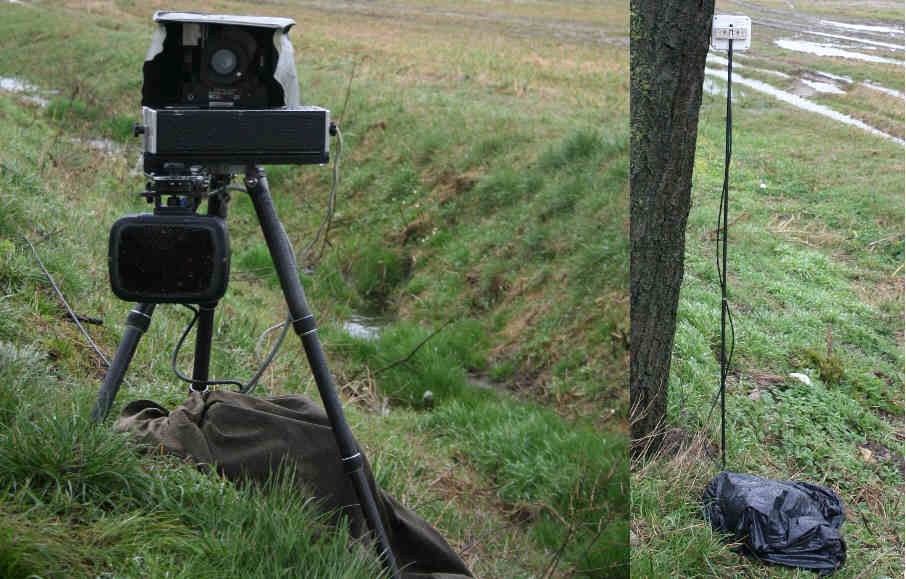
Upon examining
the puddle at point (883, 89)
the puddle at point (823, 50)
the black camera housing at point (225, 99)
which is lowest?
the black camera housing at point (225, 99)

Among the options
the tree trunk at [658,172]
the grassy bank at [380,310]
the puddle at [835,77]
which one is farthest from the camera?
the puddle at [835,77]

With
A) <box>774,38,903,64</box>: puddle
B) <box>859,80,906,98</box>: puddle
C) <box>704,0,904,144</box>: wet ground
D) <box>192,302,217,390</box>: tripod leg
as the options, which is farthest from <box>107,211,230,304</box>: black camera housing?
<box>859,80,906,98</box>: puddle

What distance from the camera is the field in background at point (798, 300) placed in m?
2.54

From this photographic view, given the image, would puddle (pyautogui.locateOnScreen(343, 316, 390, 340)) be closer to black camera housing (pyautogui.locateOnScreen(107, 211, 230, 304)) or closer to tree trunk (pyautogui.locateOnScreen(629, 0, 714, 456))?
tree trunk (pyautogui.locateOnScreen(629, 0, 714, 456))

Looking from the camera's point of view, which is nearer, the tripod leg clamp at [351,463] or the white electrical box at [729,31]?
the tripod leg clamp at [351,463]

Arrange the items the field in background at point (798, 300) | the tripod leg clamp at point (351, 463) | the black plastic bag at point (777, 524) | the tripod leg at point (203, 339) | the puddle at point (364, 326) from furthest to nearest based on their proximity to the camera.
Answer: the puddle at point (364, 326), the field in background at point (798, 300), the black plastic bag at point (777, 524), the tripod leg at point (203, 339), the tripod leg clamp at point (351, 463)

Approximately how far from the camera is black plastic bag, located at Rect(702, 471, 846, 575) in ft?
7.56

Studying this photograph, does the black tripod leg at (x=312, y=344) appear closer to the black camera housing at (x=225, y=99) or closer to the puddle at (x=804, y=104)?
the black camera housing at (x=225, y=99)

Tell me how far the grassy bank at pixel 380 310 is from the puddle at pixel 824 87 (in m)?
1.22

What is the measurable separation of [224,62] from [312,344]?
57 centimetres

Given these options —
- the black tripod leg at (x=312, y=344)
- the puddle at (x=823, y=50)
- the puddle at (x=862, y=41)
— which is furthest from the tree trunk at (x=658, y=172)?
the puddle at (x=862, y=41)

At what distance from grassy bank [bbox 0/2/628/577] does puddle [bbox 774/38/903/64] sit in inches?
35.0

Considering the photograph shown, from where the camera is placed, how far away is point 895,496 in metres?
2.86

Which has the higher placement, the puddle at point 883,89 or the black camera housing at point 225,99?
the puddle at point 883,89
